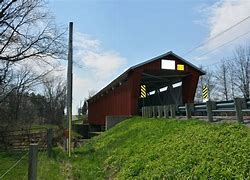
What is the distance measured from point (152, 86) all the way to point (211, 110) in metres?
16.9

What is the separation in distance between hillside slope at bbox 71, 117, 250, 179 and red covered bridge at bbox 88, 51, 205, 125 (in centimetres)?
883

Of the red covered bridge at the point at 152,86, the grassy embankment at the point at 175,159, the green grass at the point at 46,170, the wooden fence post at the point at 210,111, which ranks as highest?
the red covered bridge at the point at 152,86

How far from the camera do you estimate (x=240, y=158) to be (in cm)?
462

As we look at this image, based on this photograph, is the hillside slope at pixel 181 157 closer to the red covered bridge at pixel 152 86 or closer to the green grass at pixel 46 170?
the green grass at pixel 46 170

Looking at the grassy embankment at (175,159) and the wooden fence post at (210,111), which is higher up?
the wooden fence post at (210,111)

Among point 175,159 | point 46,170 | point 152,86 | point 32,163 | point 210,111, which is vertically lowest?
point 46,170

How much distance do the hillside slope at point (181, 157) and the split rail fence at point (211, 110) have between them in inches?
32.3

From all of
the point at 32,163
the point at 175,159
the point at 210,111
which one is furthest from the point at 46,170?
the point at 32,163

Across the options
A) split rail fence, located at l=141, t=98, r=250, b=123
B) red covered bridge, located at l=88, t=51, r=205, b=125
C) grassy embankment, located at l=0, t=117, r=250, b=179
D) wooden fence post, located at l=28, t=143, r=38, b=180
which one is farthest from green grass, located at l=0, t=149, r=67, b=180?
red covered bridge, located at l=88, t=51, r=205, b=125

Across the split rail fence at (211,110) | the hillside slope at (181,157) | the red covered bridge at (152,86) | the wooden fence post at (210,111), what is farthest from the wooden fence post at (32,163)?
the red covered bridge at (152,86)

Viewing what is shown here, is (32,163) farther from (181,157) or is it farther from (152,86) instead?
(152,86)

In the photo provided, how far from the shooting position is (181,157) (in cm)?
589

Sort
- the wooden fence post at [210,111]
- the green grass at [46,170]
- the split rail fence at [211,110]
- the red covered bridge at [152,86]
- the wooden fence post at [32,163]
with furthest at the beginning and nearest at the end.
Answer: the red covered bridge at [152,86] → the wooden fence post at [210,111] → the green grass at [46,170] → the split rail fence at [211,110] → the wooden fence post at [32,163]

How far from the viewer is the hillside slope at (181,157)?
4695 mm
